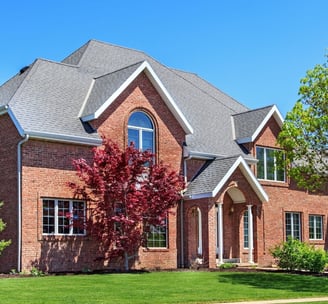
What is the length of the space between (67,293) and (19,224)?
7722mm

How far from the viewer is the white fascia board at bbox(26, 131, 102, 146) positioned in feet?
81.3

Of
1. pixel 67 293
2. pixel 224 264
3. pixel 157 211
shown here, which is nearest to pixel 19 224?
pixel 157 211

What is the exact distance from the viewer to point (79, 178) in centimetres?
2619

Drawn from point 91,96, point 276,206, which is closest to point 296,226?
point 276,206

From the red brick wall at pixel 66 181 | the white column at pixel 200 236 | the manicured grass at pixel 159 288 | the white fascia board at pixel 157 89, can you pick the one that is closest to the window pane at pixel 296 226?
the white column at pixel 200 236

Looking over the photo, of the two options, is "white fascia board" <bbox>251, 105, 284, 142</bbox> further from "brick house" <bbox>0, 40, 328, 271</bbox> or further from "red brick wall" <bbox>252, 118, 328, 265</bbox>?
"red brick wall" <bbox>252, 118, 328, 265</bbox>

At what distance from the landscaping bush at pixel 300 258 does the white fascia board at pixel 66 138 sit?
9.71 m

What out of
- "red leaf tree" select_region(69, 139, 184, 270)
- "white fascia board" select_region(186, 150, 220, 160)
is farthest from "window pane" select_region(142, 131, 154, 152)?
"red leaf tree" select_region(69, 139, 184, 270)

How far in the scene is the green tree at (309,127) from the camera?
2381cm

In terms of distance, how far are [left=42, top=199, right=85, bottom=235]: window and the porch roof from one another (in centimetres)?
579

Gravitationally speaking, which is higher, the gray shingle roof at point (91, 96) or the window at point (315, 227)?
the gray shingle roof at point (91, 96)

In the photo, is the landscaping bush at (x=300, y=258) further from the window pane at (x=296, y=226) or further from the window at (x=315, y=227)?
the window at (x=315, y=227)

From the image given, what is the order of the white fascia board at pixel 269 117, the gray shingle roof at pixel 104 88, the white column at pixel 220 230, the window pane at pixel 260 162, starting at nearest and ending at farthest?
the gray shingle roof at pixel 104 88, the white column at pixel 220 230, the white fascia board at pixel 269 117, the window pane at pixel 260 162

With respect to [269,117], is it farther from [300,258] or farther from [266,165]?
[300,258]
